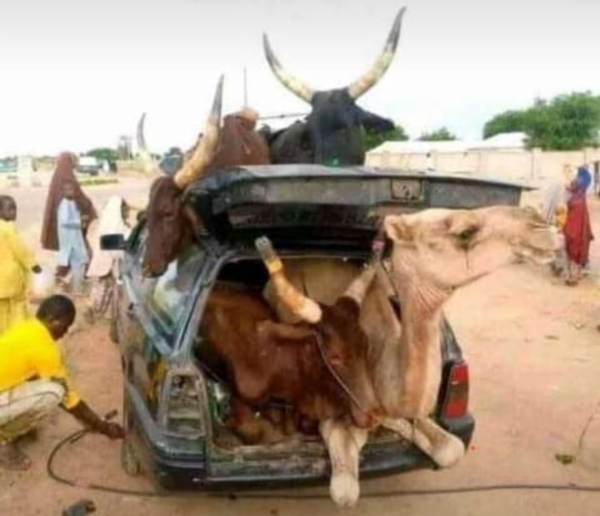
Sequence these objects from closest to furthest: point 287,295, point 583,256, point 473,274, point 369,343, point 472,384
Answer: point 473,274, point 287,295, point 369,343, point 472,384, point 583,256

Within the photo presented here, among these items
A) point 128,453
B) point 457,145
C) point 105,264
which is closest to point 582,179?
point 105,264

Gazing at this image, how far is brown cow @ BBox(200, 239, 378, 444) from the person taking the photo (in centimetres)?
397

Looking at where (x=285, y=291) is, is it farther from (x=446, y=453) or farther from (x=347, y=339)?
(x=446, y=453)

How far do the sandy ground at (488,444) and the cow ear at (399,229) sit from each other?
1827mm

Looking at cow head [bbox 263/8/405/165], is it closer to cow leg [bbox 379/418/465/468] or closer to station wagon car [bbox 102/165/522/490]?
station wagon car [bbox 102/165/522/490]

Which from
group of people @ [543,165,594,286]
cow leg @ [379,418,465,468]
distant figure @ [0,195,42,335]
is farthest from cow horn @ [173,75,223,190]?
group of people @ [543,165,594,286]

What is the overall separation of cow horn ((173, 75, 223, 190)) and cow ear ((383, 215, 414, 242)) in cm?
114

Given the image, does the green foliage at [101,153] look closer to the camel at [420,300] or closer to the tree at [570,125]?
the tree at [570,125]

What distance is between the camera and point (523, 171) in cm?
3391

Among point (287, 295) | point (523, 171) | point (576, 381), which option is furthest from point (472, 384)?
point (523, 171)

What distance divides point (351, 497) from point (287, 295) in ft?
3.33

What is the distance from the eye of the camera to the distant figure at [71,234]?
9.63 meters

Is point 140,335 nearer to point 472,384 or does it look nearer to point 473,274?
point 473,274

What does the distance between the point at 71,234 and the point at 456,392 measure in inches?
262
